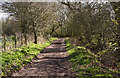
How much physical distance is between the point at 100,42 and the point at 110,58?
4.27m

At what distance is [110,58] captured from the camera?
297 inches

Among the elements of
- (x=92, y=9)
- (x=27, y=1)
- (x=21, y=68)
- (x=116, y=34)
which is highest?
(x=27, y=1)

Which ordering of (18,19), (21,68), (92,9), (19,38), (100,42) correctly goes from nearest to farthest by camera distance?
(21,68), (100,42), (92,9), (18,19), (19,38)

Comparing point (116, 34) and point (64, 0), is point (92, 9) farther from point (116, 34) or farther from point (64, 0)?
point (64, 0)

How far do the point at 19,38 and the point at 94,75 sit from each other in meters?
12.6

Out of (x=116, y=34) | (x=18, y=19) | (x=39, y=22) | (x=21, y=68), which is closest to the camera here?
(x=116, y=34)

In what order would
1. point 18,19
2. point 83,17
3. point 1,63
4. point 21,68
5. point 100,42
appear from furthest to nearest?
point 18,19 < point 83,17 < point 100,42 < point 21,68 < point 1,63

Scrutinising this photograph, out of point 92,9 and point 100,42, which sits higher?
point 92,9

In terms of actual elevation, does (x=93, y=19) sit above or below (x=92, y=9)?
below

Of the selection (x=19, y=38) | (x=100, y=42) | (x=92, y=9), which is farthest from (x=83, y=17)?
(x=19, y=38)

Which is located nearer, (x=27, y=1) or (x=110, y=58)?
(x=110, y=58)

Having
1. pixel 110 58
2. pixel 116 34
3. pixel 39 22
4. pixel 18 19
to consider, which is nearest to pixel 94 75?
pixel 110 58

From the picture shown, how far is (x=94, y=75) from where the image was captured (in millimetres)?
7352

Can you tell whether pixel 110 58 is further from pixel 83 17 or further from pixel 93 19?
pixel 83 17
